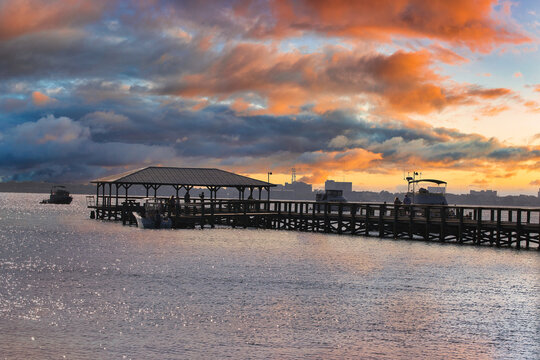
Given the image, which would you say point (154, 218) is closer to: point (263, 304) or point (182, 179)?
point (182, 179)

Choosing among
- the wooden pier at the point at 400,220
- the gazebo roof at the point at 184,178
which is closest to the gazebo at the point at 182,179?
the gazebo roof at the point at 184,178

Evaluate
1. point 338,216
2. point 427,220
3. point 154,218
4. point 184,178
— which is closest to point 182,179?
point 184,178

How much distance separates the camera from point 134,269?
3278cm

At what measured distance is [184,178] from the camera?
71.8m

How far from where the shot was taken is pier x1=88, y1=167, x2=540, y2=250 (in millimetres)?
50562

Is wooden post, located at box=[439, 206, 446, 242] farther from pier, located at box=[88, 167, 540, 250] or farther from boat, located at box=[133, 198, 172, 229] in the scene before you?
boat, located at box=[133, 198, 172, 229]

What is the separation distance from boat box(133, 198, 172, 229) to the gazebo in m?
5.13

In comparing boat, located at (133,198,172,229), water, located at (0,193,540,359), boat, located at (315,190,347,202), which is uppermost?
boat, located at (315,190,347,202)

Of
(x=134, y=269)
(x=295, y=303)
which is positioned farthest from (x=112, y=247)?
(x=295, y=303)

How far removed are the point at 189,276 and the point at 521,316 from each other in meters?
16.0

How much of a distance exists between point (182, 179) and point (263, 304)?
162 feet

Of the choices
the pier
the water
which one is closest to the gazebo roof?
the pier

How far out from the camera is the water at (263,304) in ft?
55.8

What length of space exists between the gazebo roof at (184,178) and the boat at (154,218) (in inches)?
205
